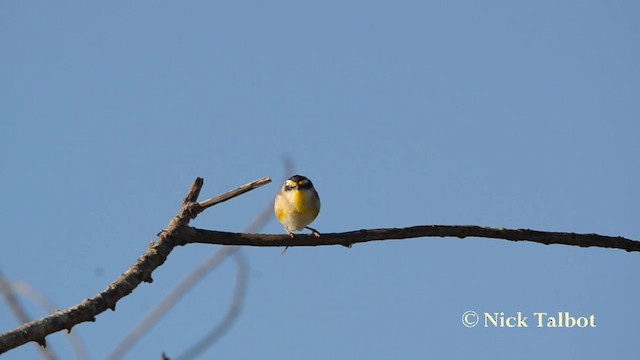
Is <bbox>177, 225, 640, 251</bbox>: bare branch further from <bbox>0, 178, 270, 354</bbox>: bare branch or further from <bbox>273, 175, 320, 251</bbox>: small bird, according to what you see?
<bbox>273, 175, 320, 251</bbox>: small bird

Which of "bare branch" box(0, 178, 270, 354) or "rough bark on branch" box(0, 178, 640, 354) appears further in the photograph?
"rough bark on branch" box(0, 178, 640, 354)

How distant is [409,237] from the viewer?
575 cm

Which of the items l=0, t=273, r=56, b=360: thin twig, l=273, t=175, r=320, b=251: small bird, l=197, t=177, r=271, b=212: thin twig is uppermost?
l=273, t=175, r=320, b=251: small bird

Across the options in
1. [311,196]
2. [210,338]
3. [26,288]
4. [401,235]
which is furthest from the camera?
[311,196]

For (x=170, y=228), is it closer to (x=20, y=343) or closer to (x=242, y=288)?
(x=242, y=288)

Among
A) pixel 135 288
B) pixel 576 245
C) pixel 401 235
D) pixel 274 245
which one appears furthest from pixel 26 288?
pixel 576 245

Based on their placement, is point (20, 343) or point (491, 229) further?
point (491, 229)

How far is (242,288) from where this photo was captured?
199 inches

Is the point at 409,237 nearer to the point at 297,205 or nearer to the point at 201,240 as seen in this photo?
the point at 201,240

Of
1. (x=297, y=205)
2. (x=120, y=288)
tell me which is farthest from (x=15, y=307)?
(x=297, y=205)

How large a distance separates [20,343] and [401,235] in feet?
8.36

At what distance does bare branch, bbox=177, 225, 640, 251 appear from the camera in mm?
5301

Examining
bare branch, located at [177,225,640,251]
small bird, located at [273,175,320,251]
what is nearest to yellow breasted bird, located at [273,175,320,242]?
small bird, located at [273,175,320,251]

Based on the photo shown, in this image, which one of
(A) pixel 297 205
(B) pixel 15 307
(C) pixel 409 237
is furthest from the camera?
(A) pixel 297 205
